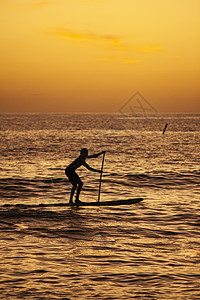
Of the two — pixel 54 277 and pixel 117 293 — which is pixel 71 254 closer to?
pixel 54 277

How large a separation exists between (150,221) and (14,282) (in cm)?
669

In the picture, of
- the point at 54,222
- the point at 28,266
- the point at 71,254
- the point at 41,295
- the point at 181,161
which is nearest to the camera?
the point at 41,295

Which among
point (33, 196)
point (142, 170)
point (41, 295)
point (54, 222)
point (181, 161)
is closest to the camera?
point (41, 295)

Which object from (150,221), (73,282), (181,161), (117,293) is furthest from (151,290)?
(181,161)

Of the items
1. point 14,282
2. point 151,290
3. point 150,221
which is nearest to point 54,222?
point 150,221

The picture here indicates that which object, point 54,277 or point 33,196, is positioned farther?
point 33,196

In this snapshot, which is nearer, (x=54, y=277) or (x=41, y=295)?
(x=41, y=295)

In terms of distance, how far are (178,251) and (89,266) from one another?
2.58 metres

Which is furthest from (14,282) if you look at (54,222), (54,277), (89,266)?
(54,222)

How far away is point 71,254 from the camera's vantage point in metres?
10.3

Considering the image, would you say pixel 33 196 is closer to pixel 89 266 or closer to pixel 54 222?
pixel 54 222

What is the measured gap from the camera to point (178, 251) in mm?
10562

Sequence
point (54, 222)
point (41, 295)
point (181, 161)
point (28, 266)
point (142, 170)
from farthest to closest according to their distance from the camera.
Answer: point (181, 161), point (142, 170), point (54, 222), point (28, 266), point (41, 295)

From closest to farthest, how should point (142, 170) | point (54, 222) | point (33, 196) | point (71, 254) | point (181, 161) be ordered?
point (71, 254)
point (54, 222)
point (33, 196)
point (142, 170)
point (181, 161)
